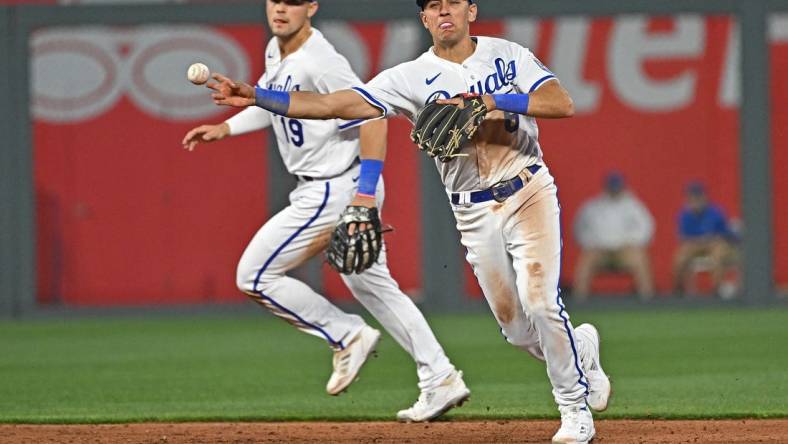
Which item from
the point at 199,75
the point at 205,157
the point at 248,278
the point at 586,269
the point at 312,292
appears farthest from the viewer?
the point at 205,157

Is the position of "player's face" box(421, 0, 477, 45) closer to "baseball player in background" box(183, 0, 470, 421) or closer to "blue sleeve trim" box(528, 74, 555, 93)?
"blue sleeve trim" box(528, 74, 555, 93)

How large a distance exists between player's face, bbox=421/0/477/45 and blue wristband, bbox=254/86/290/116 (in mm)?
691

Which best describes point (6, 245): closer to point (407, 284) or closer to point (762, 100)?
point (407, 284)

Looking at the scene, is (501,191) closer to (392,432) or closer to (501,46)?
(501,46)

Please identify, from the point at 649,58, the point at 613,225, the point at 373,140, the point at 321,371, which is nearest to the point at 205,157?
the point at 613,225

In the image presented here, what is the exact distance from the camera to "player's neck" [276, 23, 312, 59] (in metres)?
6.79

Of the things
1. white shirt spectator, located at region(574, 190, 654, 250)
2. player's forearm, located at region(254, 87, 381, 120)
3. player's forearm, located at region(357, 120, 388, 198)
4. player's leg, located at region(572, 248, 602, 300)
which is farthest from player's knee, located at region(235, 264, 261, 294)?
white shirt spectator, located at region(574, 190, 654, 250)

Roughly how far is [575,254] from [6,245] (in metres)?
5.57

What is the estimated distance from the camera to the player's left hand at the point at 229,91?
5.02 m

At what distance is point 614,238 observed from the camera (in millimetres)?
14359

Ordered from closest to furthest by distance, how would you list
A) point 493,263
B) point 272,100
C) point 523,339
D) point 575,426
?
point 272,100, point 575,426, point 493,263, point 523,339

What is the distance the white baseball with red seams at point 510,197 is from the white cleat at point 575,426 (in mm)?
31

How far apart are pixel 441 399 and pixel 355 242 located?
2.75 feet

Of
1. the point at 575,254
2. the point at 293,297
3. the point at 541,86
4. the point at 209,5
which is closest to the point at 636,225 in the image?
the point at 575,254
